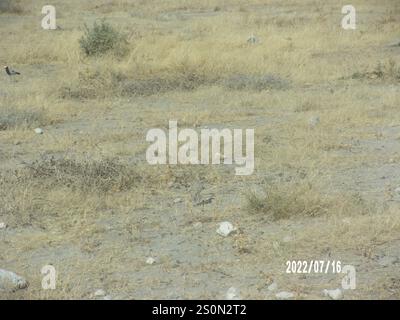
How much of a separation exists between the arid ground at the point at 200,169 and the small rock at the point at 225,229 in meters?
0.05

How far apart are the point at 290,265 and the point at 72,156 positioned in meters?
3.56

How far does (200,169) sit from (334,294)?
119 inches

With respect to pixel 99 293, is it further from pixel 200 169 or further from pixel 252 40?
pixel 252 40

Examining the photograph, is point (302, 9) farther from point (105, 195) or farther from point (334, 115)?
point (105, 195)

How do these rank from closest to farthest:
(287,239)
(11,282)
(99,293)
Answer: (99,293) < (11,282) < (287,239)

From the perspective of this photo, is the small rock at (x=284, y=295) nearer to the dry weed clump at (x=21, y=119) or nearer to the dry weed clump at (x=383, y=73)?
the dry weed clump at (x=21, y=119)

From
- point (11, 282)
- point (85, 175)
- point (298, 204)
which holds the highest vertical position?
point (85, 175)

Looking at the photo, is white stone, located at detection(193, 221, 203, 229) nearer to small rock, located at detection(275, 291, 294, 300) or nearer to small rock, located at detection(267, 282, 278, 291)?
small rock, located at detection(267, 282, 278, 291)

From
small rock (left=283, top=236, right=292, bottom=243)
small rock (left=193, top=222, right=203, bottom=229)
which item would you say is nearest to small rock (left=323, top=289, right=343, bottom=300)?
small rock (left=283, top=236, right=292, bottom=243)

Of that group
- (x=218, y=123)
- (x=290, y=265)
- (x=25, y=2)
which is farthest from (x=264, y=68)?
(x=25, y=2)
